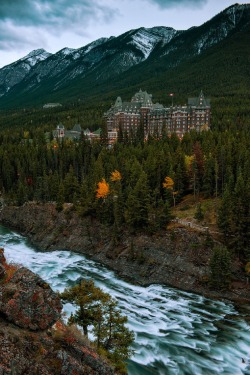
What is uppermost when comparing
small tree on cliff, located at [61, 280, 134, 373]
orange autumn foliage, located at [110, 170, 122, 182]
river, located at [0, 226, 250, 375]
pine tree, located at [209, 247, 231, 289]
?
orange autumn foliage, located at [110, 170, 122, 182]

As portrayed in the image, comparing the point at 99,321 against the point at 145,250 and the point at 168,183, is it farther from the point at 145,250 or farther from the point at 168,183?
the point at 168,183

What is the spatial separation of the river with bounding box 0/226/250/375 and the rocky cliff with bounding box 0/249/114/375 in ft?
18.1

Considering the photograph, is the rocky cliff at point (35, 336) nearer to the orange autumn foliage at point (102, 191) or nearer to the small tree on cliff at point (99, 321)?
the small tree on cliff at point (99, 321)

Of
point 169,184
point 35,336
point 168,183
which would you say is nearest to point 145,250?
point 169,184

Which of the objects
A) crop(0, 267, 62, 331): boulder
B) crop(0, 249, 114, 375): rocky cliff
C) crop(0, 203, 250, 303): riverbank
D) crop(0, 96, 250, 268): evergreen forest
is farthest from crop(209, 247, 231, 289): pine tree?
crop(0, 267, 62, 331): boulder

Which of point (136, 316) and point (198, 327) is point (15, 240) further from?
point (198, 327)

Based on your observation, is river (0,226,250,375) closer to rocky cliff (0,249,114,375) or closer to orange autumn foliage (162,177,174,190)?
rocky cliff (0,249,114,375)

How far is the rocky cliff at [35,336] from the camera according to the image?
58.6ft

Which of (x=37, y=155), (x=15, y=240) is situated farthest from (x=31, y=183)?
(x=15, y=240)

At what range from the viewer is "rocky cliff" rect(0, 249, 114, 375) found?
58.6 ft

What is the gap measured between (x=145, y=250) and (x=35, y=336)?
50.2 m

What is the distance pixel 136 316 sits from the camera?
4759 centimetres

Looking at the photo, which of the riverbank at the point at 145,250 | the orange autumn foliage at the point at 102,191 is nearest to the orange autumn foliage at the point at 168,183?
the orange autumn foliage at the point at 102,191

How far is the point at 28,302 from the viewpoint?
68.4 ft
